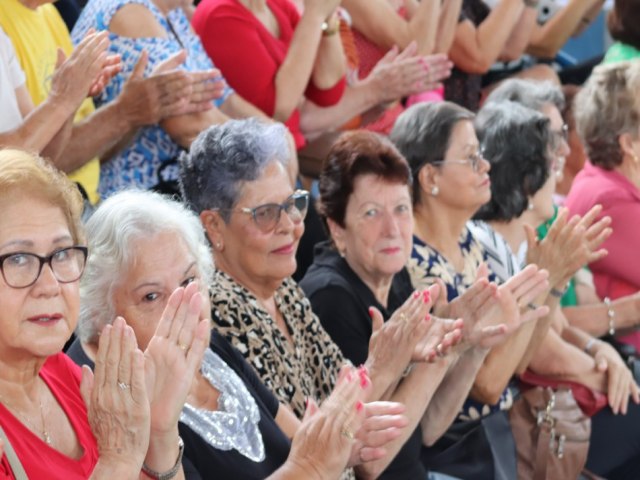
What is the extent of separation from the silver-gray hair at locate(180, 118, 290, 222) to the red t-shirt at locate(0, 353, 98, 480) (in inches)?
34.2

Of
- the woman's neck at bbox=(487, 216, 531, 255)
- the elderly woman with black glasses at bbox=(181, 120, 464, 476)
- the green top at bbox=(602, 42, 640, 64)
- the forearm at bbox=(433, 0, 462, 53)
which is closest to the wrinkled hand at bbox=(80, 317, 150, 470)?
the elderly woman with black glasses at bbox=(181, 120, 464, 476)

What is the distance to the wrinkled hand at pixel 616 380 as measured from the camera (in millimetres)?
4055

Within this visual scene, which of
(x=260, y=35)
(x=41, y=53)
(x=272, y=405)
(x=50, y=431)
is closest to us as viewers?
(x=50, y=431)

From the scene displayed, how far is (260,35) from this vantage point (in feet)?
Answer: 13.5

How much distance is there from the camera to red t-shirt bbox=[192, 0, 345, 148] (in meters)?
4.04

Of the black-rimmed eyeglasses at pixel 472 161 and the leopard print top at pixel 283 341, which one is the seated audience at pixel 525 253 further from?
the leopard print top at pixel 283 341

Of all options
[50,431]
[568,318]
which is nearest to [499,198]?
[568,318]

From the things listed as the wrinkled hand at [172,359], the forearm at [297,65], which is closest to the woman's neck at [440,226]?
the forearm at [297,65]

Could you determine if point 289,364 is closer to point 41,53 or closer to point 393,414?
point 393,414

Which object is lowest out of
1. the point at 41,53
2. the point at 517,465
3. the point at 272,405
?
the point at 517,465

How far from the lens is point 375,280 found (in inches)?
137

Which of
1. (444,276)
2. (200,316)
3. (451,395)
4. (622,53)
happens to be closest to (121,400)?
(200,316)

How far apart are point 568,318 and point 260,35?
142 cm

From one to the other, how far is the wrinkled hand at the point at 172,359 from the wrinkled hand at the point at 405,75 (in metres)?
2.52
